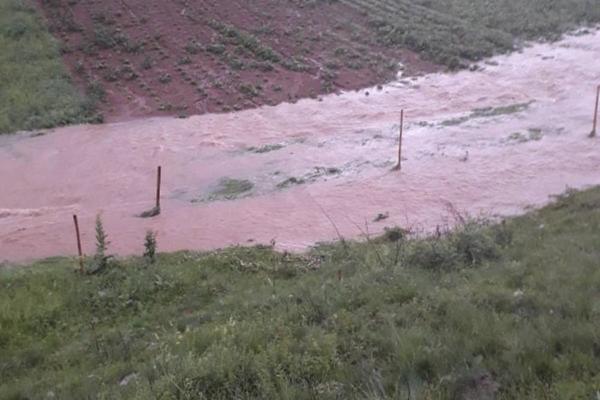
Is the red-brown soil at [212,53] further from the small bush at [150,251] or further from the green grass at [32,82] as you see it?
the small bush at [150,251]

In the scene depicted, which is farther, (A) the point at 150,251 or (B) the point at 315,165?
(B) the point at 315,165

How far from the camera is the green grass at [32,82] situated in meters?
22.0

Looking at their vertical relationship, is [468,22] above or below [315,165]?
above

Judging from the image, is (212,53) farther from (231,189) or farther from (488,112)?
(231,189)

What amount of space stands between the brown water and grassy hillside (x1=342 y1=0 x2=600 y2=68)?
2.41m

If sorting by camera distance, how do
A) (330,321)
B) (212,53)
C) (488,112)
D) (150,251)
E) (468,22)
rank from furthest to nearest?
(468,22)
(212,53)
(488,112)
(150,251)
(330,321)

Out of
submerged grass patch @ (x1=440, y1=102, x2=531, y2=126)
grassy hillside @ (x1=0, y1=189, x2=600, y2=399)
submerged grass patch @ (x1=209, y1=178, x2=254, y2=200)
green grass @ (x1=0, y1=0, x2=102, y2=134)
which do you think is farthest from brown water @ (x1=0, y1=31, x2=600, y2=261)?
grassy hillside @ (x1=0, y1=189, x2=600, y2=399)

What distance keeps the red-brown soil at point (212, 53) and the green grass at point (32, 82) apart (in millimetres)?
499

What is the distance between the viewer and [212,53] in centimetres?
2594

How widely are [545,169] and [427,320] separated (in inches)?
450

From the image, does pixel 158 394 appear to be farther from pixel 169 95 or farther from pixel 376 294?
pixel 169 95

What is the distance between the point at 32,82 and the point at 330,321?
18.8 m

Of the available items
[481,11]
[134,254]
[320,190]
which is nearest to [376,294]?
[134,254]

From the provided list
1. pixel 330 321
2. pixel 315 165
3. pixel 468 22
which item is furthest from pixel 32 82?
pixel 330 321
